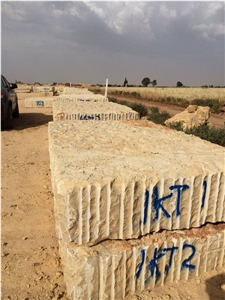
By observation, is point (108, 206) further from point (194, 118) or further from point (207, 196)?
point (194, 118)

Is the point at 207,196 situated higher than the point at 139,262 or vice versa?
the point at 207,196

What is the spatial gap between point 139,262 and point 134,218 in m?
0.28

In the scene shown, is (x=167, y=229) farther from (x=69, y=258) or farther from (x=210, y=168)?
(x=69, y=258)

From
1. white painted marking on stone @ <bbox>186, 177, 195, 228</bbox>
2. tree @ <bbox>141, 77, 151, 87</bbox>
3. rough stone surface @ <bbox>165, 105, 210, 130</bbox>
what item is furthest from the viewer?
tree @ <bbox>141, 77, 151, 87</bbox>

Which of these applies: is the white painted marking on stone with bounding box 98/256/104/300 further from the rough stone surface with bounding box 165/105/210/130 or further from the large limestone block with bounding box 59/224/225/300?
the rough stone surface with bounding box 165/105/210/130

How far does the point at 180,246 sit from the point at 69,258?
685 mm

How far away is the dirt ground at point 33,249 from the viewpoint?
1758mm

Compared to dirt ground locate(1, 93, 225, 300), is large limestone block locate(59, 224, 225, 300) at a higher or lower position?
higher

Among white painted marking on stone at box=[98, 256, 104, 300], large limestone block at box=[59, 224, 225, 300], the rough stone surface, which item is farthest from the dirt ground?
the rough stone surface

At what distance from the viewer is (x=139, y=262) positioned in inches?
65.5

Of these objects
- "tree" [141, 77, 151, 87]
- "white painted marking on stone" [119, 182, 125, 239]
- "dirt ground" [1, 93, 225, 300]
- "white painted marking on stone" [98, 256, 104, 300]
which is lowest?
"dirt ground" [1, 93, 225, 300]

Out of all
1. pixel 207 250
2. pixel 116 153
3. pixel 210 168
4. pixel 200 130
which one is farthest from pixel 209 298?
pixel 200 130

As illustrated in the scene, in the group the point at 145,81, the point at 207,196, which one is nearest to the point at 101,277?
the point at 207,196

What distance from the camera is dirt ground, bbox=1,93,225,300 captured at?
176 cm
